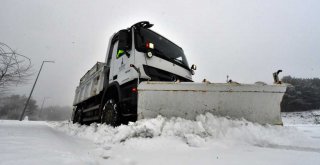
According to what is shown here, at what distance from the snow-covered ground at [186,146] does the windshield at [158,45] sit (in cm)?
175

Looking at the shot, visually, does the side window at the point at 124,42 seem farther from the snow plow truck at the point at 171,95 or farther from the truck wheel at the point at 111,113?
the truck wheel at the point at 111,113

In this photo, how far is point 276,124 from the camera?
2.92 meters

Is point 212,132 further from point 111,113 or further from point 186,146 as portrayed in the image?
point 111,113

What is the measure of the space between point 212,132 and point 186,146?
0.52 meters

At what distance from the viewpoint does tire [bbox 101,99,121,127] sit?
377 cm

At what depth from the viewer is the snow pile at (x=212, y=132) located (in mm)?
2457

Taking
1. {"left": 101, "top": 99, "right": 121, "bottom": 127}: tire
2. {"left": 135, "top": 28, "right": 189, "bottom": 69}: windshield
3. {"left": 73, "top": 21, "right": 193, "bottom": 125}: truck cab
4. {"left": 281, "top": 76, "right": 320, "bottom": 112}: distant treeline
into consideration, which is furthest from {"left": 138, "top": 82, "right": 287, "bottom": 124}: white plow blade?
{"left": 281, "top": 76, "right": 320, "bottom": 112}: distant treeline

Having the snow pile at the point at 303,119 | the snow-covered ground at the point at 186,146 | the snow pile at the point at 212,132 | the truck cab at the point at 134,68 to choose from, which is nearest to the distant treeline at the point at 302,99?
the snow pile at the point at 303,119

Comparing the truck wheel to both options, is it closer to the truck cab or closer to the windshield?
the truck cab

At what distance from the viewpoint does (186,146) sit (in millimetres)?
2271

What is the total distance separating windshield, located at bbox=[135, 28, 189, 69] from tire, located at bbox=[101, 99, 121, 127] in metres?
1.40

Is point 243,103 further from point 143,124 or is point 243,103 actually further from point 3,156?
point 3,156

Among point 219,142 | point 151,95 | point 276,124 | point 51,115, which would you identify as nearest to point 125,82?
point 151,95

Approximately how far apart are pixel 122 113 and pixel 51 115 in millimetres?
105080
